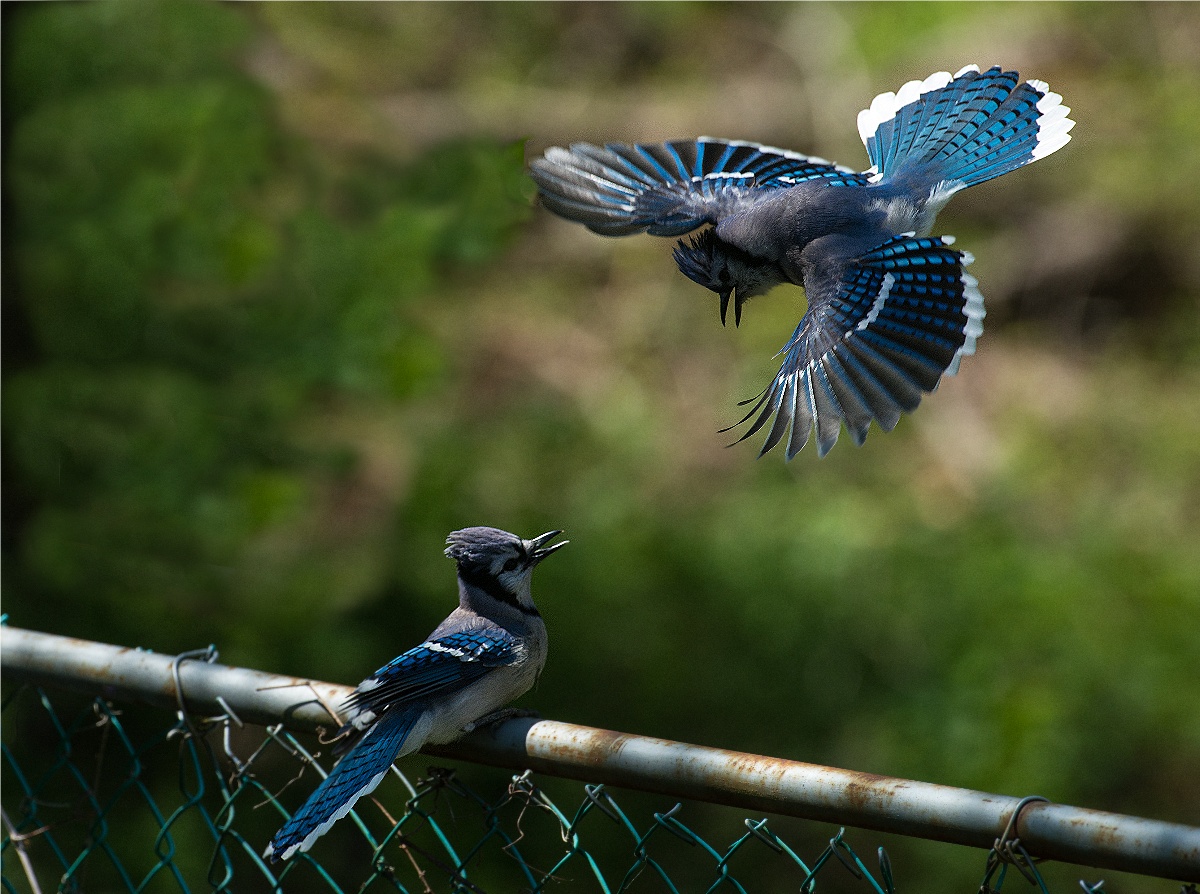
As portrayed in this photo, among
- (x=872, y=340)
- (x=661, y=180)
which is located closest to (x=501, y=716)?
(x=872, y=340)

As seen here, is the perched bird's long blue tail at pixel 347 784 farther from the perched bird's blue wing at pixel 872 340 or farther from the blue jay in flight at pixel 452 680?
the perched bird's blue wing at pixel 872 340

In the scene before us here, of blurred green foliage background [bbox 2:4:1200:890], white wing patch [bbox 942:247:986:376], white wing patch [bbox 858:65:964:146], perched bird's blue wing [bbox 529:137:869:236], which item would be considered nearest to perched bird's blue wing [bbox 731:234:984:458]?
white wing patch [bbox 942:247:986:376]

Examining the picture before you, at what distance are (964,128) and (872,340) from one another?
86cm

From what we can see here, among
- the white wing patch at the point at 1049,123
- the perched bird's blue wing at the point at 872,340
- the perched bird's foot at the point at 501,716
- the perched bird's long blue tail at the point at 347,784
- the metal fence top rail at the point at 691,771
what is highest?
the white wing patch at the point at 1049,123

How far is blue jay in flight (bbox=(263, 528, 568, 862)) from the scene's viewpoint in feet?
6.10

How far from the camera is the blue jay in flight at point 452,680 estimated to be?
1.86 metres

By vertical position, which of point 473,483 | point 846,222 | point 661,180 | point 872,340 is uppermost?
point 661,180

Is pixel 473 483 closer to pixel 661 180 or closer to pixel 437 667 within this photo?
pixel 661 180

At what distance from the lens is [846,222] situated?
264 cm

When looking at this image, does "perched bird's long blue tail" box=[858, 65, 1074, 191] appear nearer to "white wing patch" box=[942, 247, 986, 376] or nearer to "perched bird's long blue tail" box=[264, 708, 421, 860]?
"white wing patch" box=[942, 247, 986, 376]

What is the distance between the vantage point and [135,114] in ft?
11.1

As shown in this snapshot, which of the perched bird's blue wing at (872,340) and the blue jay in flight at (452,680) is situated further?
the perched bird's blue wing at (872,340)

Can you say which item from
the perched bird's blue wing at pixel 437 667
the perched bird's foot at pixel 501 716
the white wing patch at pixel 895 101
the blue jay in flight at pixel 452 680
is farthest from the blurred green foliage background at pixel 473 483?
the perched bird's foot at pixel 501 716

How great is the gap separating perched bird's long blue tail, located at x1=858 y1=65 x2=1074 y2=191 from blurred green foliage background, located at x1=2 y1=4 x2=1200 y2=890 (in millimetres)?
824
